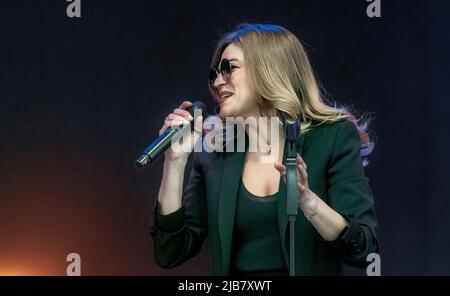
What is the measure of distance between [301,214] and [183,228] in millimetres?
293

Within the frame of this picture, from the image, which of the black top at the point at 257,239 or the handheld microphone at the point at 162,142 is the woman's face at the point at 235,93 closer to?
the handheld microphone at the point at 162,142

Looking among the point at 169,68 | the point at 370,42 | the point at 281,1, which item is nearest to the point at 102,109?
the point at 169,68

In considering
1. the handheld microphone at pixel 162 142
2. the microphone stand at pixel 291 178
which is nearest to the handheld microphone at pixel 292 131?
the microphone stand at pixel 291 178

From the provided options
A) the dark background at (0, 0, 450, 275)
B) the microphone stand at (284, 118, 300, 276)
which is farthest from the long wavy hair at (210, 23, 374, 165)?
the dark background at (0, 0, 450, 275)

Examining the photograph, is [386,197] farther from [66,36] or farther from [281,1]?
[66,36]

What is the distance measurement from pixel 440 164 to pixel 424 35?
478mm

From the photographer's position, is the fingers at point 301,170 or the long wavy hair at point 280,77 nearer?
the fingers at point 301,170

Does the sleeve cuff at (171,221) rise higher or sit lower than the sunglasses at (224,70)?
lower

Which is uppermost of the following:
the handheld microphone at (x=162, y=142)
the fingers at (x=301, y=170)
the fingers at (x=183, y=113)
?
the fingers at (x=183, y=113)

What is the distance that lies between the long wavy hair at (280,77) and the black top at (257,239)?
204 mm

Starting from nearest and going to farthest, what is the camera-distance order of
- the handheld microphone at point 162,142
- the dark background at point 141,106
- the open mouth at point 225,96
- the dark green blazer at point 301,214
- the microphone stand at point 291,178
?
the microphone stand at point 291,178 → the handheld microphone at point 162,142 → the dark green blazer at point 301,214 → the open mouth at point 225,96 → the dark background at point 141,106

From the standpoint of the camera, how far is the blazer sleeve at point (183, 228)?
1.60 metres

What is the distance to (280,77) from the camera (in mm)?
1581

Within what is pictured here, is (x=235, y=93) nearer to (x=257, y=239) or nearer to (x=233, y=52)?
(x=233, y=52)
